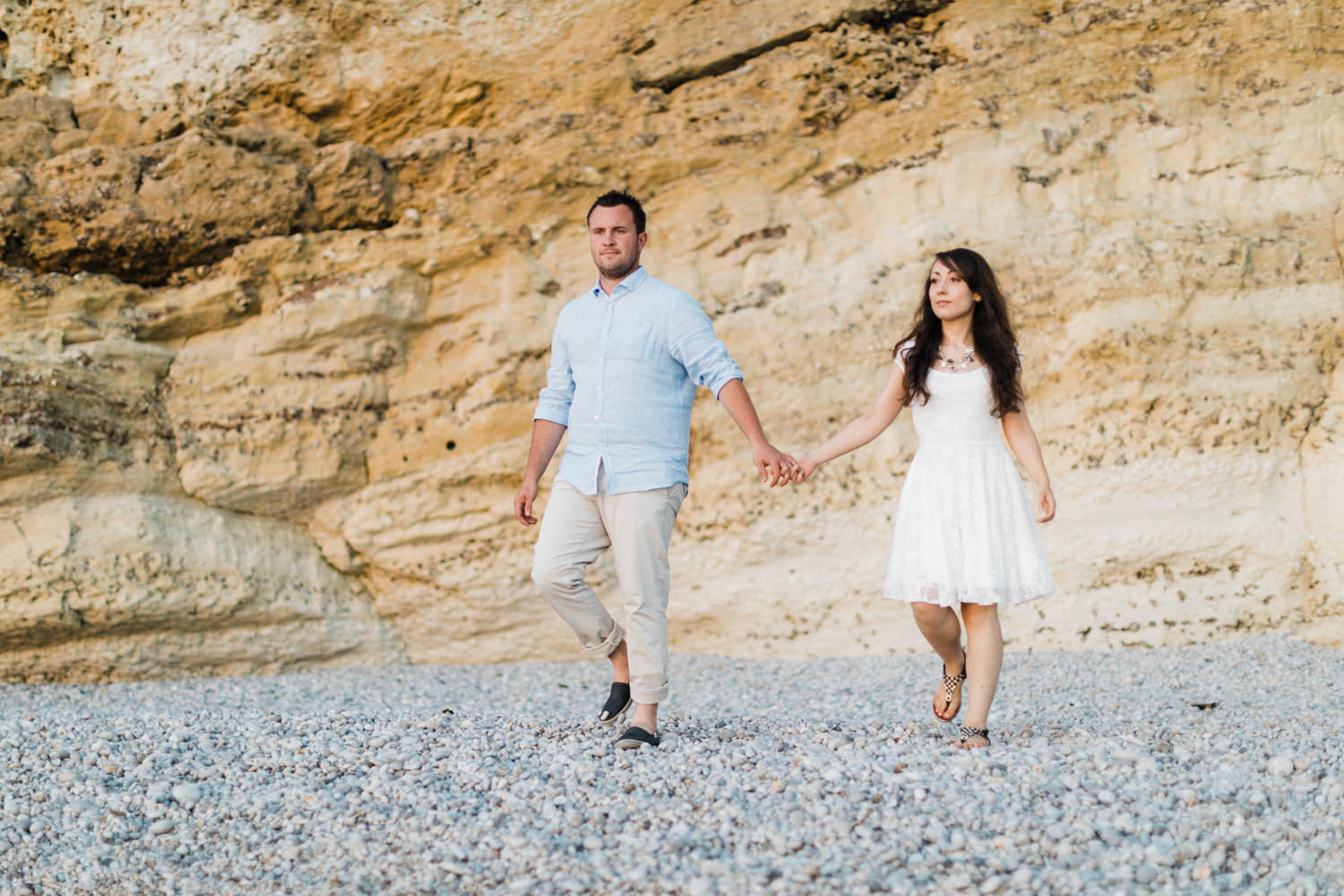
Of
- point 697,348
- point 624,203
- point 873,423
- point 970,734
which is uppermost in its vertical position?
point 624,203

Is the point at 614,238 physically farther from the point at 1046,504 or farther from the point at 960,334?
the point at 1046,504

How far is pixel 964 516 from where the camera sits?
4.24m

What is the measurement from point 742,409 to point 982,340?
105cm

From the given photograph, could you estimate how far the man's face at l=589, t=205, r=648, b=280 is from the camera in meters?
4.40

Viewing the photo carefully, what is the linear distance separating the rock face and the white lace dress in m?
3.41

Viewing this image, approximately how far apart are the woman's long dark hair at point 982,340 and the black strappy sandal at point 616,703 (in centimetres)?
174

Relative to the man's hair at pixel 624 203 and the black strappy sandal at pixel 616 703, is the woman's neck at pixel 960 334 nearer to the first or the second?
the man's hair at pixel 624 203

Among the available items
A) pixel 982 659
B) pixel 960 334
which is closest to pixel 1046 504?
pixel 982 659

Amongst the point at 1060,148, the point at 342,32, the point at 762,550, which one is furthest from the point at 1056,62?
the point at 342,32

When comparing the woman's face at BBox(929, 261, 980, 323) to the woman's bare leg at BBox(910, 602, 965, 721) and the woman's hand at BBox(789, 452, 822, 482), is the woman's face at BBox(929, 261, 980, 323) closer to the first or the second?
the woman's hand at BBox(789, 452, 822, 482)

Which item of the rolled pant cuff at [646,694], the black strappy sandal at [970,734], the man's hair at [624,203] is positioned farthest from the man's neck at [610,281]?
A: the black strappy sandal at [970,734]

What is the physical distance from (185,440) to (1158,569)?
708 centimetres

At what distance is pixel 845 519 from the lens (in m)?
7.79

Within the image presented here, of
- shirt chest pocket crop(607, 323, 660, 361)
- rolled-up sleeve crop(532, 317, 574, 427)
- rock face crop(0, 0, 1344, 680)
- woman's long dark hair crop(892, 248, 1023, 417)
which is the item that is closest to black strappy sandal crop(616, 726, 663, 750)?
rolled-up sleeve crop(532, 317, 574, 427)
